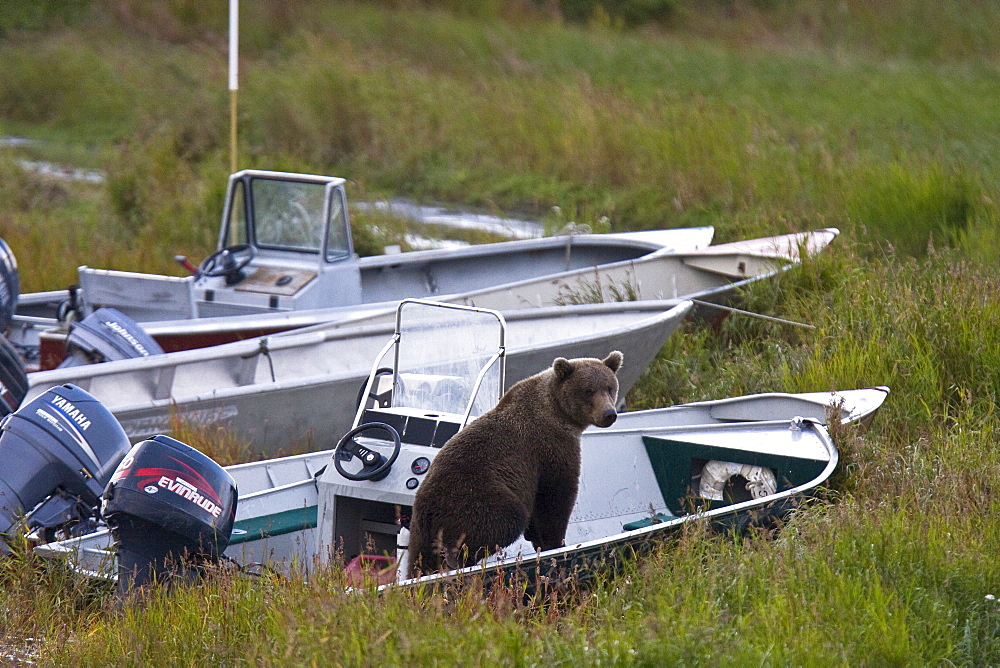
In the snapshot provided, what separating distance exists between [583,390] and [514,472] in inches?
17.3

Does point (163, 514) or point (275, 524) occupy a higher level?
point (163, 514)

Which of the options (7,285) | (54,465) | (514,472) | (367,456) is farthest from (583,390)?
(7,285)

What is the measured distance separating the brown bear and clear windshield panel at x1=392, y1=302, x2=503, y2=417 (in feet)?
2.17

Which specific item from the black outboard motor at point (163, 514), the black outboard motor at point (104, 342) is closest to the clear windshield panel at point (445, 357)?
the black outboard motor at point (163, 514)

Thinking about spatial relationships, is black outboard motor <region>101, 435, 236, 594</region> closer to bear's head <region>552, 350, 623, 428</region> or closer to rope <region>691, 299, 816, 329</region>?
bear's head <region>552, 350, 623, 428</region>

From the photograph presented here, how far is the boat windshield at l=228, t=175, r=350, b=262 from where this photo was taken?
8.52 meters

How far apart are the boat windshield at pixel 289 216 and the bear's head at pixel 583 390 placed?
4479 millimetres

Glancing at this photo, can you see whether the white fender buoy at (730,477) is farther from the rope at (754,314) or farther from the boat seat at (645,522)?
the rope at (754,314)

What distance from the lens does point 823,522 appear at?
4637 millimetres

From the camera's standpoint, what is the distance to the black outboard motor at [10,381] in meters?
5.68

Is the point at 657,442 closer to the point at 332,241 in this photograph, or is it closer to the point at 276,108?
the point at 332,241

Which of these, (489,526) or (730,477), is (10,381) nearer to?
(489,526)

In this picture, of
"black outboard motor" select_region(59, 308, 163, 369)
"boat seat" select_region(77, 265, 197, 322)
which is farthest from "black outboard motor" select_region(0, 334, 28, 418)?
"boat seat" select_region(77, 265, 197, 322)

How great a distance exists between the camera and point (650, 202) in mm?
13273
